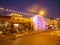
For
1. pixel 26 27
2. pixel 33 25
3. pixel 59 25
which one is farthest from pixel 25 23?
pixel 59 25

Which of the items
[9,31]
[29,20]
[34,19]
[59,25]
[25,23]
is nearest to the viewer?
[9,31]

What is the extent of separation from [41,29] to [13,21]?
1731cm

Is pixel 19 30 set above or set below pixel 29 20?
below

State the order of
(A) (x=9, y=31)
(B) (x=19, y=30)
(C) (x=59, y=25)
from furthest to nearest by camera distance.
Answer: (C) (x=59, y=25), (B) (x=19, y=30), (A) (x=9, y=31)

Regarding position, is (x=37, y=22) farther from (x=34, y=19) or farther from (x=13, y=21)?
(x=13, y=21)

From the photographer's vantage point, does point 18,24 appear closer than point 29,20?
Yes

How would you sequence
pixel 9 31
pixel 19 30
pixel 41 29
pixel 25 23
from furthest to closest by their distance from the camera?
pixel 41 29 → pixel 25 23 → pixel 19 30 → pixel 9 31

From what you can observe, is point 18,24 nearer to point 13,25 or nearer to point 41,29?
point 13,25

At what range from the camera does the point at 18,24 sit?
3631cm

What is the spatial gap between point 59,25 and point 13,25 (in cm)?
5468

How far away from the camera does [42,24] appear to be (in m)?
49.0

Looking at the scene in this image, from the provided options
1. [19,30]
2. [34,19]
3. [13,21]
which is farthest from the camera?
[34,19]

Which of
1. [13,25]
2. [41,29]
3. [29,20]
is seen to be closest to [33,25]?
[29,20]

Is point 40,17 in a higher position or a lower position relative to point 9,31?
higher
